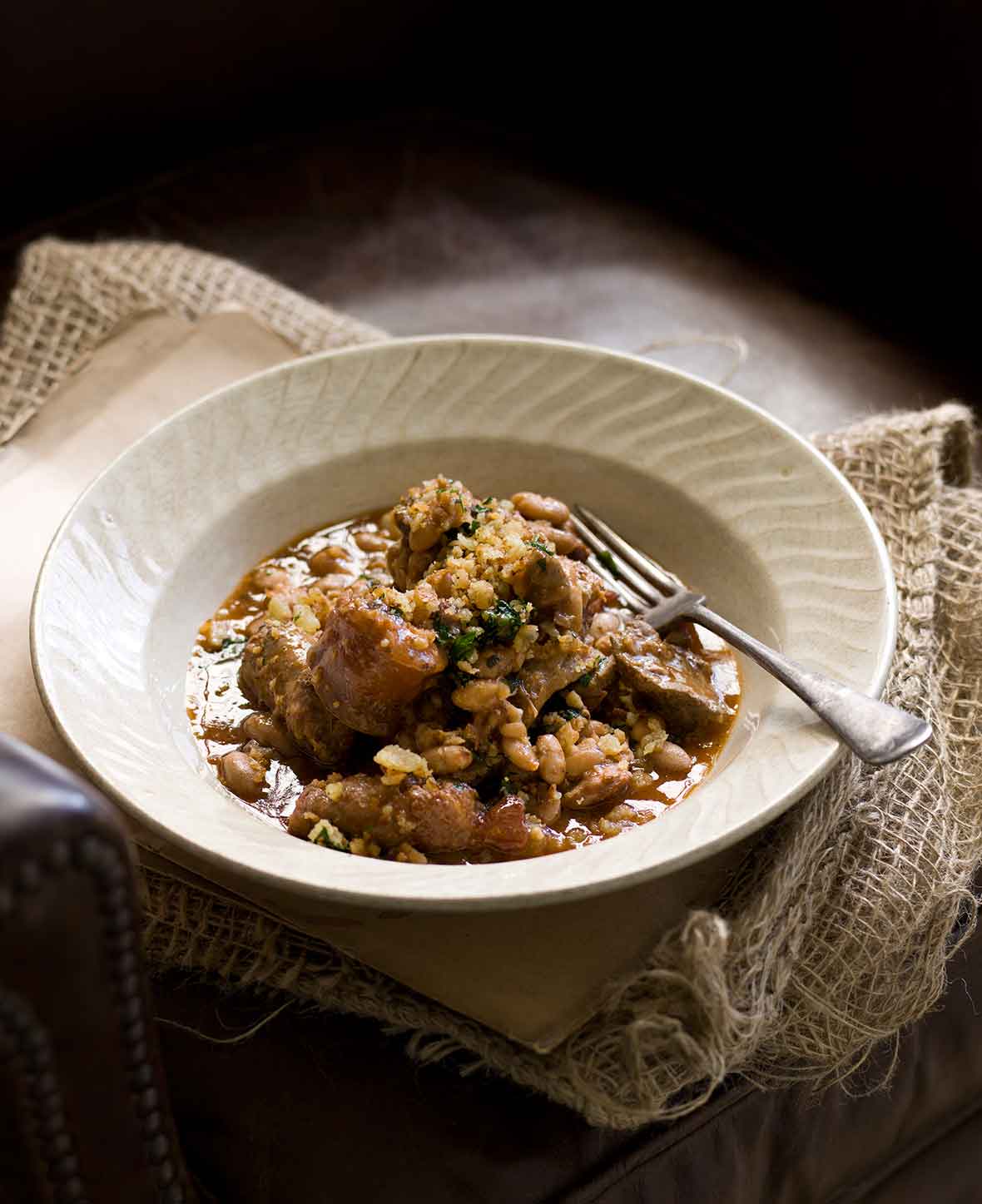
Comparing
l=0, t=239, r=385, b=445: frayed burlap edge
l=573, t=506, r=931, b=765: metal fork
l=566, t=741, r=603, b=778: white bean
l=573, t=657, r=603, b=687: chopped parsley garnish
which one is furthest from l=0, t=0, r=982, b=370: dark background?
l=566, t=741, r=603, b=778: white bean

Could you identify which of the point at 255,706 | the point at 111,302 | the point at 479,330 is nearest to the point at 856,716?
the point at 255,706

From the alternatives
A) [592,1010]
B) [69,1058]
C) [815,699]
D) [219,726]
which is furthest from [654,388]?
[69,1058]

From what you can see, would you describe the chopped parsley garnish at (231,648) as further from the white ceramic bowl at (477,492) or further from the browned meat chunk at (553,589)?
the browned meat chunk at (553,589)

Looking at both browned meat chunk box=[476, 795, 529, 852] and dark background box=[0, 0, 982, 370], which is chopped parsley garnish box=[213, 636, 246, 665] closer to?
browned meat chunk box=[476, 795, 529, 852]

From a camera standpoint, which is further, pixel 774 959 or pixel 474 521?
pixel 474 521

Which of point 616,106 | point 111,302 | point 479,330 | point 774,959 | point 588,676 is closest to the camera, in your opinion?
point 774,959

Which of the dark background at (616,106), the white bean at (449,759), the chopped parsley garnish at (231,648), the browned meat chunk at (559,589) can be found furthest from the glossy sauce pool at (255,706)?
the dark background at (616,106)

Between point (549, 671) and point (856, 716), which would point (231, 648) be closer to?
point (549, 671)
